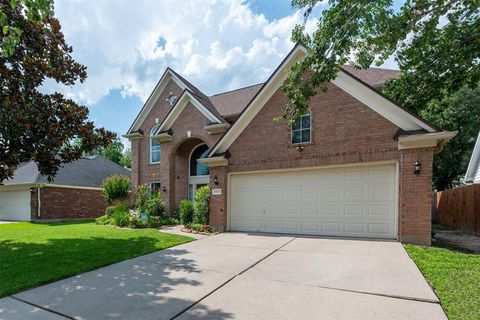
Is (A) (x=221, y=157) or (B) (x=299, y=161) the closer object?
(B) (x=299, y=161)

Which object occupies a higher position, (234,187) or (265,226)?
(234,187)

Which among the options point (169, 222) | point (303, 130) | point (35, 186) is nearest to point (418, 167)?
point (303, 130)

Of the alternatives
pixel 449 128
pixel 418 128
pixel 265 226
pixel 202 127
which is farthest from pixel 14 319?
pixel 449 128

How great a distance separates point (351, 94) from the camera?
9.52 metres

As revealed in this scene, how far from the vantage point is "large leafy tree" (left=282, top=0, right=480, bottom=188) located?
21.4 feet

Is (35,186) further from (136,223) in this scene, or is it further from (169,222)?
(169,222)

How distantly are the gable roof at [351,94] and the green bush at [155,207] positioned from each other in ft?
17.4

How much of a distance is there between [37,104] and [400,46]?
11289mm

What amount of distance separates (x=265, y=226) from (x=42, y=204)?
664 inches

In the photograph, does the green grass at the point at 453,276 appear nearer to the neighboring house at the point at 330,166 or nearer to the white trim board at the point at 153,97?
the neighboring house at the point at 330,166

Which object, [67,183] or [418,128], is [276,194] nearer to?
[418,128]

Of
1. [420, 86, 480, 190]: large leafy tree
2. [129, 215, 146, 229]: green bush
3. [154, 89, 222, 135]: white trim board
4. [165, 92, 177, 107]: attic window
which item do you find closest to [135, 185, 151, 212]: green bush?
[129, 215, 146, 229]: green bush

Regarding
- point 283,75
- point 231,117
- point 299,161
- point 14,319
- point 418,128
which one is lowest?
point 14,319

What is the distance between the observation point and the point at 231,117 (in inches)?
612
